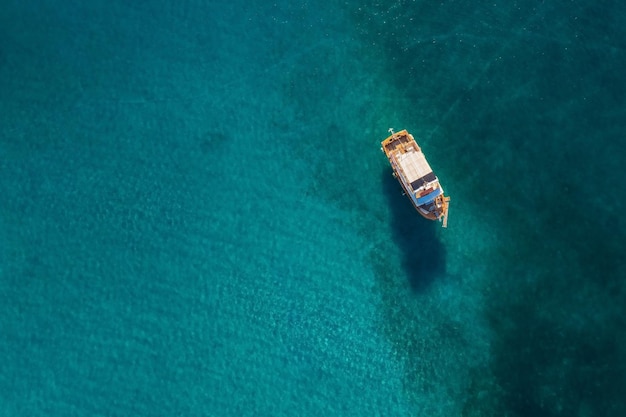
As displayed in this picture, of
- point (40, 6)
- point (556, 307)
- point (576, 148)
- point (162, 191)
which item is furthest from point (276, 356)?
point (40, 6)

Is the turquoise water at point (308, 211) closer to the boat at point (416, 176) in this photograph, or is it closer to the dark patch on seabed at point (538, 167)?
the dark patch on seabed at point (538, 167)

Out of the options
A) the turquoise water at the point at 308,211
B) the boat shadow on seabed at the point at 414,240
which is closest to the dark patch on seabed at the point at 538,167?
the turquoise water at the point at 308,211

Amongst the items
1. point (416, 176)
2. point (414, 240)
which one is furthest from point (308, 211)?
point (416, 176)

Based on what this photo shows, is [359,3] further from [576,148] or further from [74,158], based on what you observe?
[74,158]

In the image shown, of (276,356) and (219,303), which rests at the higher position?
(219,303)

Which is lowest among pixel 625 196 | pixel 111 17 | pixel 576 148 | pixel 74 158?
pixel 625 196

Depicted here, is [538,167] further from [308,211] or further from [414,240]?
[308,211]
